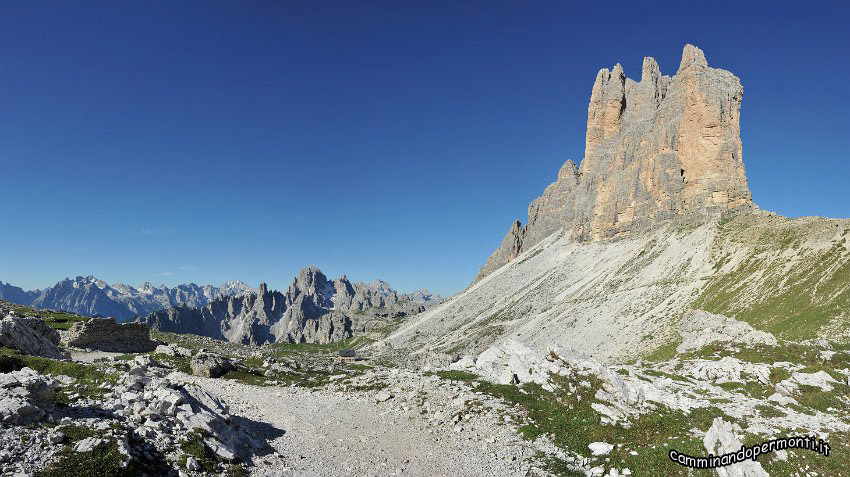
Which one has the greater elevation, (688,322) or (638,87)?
(638,87)

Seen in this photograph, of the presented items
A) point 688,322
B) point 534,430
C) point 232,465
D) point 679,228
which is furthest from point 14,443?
point 679,228

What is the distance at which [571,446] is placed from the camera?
20.4m

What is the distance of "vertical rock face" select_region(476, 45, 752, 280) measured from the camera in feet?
409

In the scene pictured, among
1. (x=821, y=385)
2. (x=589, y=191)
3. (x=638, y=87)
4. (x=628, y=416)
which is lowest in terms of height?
(x=628, y=416)

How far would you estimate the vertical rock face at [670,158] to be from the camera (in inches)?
4909

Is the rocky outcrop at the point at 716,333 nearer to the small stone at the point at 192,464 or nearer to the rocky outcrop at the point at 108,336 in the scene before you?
the small stone at the point at 192,464

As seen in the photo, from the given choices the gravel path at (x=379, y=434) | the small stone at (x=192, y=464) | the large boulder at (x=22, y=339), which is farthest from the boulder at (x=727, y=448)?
the large boulder at (x=22, y=339)

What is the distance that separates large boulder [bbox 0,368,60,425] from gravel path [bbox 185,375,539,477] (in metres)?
8.19

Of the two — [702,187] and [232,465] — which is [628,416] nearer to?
[232,465]

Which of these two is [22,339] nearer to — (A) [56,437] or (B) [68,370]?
(B) [68,370]

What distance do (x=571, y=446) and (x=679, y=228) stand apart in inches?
4852

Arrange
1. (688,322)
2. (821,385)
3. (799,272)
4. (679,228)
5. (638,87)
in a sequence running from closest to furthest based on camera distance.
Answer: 1. (821,385)
2. (688,322)
3. (799,272)
4. (679,228)
5. (638,87)

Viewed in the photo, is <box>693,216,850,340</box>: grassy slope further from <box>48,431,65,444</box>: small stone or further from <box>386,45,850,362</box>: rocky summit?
<box>48,431,65,444</box>: small stone

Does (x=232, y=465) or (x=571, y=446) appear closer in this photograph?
(x=232, y=465)
